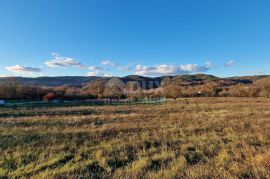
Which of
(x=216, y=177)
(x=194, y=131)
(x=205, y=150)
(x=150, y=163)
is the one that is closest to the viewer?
(x=216, y=177)

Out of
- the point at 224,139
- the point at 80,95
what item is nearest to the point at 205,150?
the point at 224,139

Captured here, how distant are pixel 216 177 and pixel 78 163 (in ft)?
11.2

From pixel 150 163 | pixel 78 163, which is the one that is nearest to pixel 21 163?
pixel 78 163

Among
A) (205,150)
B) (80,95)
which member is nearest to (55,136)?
(205,150)

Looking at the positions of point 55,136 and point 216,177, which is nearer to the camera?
point 216,177

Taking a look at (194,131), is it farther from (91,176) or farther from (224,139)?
(91,176)

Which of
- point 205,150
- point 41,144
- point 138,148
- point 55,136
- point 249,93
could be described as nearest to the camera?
point 205,150

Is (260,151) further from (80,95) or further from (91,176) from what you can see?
(80,95)

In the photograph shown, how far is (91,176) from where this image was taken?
509 cm

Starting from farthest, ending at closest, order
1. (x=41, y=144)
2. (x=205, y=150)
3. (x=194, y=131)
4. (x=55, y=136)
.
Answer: (x=194, y=131)
(x=55, y=136)
(x=41, y=144)
(x=205, y=150)

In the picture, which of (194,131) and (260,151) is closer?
(260,151)

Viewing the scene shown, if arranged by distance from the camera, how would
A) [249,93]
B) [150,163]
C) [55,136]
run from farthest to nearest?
[249,93] → [55,136] → [150,163]

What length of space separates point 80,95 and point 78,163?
51287 millimetres

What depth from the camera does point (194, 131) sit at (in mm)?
11016
